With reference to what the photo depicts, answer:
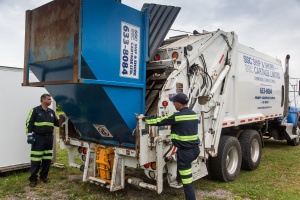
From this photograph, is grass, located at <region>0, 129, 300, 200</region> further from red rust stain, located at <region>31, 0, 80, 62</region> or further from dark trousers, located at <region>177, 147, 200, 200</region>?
red rust stain, located at <region>31, 0, 80, 62</region>

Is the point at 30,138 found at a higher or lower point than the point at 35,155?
higher

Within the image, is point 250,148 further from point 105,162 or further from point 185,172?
point 105,162

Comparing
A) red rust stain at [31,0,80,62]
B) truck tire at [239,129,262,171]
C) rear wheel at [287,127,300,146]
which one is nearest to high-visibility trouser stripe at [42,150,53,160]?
red rust stain at [31,0,80,62]

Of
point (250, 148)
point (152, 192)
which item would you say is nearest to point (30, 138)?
point (152, 192)

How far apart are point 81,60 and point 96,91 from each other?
1.46 feet

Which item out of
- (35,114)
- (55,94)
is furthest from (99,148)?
(35,114)

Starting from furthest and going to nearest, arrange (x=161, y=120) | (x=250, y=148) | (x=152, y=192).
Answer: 1. (x=250, y=148)
2. (x=152, y=192)
3. (x=161, y=120)

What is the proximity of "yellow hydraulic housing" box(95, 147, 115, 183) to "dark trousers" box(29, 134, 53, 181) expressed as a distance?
53.4 inches

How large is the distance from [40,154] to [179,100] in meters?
2.77

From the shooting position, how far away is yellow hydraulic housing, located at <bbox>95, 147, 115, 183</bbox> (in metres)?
4.20

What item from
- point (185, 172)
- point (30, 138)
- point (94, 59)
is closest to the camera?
point (94, 59)

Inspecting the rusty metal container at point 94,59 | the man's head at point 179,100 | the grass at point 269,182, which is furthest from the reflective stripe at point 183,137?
the grass at point 269,182

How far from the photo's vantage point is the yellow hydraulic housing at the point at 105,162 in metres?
4.20

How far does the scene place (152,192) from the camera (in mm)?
4641
